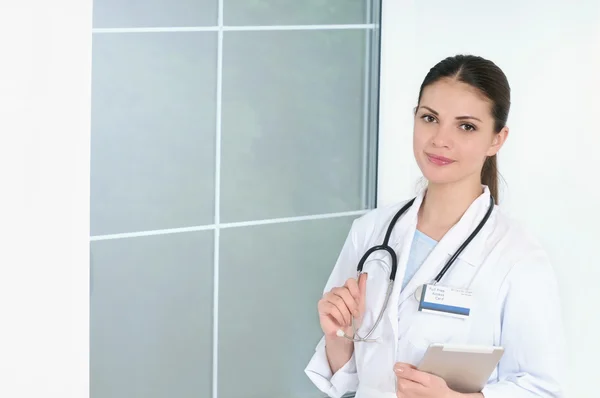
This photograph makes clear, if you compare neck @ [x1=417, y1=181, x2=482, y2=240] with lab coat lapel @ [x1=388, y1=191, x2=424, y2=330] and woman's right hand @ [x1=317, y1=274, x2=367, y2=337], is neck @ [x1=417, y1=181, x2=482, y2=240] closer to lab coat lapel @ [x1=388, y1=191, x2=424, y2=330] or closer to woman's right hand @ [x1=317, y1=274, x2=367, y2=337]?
lab coat lapel @ [x1=388, y1=191, x2=424, y2=330]

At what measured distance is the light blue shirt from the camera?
198cm

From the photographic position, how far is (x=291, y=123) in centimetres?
285

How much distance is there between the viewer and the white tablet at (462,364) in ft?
5.50

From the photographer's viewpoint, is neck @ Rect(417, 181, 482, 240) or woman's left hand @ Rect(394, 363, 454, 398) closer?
woman's left hand @ Rect(394, 363, 454, 398)

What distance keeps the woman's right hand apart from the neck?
260 millimetres

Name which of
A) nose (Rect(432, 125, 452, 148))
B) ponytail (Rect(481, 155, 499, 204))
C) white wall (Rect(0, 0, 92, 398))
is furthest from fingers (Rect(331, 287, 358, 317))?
white wall (Rect(0, 0, 92, 398))

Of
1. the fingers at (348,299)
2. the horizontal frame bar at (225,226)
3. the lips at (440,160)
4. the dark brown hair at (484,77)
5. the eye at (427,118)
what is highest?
the dark brown hair at (484,77)

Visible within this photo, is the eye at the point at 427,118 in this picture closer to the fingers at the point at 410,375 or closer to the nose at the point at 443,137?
the nose at the point at 443,137

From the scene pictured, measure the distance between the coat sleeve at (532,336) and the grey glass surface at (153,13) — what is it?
48.3 inches

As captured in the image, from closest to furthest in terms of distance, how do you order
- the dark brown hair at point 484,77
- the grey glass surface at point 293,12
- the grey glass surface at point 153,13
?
the dark brown hair at point 484,77 → the grey glass surface at point 153,13 → the grey glass surface at point 293,12

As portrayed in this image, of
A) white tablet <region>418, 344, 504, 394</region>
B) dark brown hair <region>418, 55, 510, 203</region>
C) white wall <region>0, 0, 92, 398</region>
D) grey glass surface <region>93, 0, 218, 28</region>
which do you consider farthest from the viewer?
grey glass surface <region>93, 0, 218, 28</region>

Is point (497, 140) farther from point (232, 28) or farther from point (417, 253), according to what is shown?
point (232, 28)

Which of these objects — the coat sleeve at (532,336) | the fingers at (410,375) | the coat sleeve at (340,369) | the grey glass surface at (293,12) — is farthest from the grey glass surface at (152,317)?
the coat sleeve at (532,336)

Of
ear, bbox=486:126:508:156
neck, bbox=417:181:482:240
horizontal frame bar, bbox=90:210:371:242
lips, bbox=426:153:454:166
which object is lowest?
horizontal frame bar, bbox=90:210:371:242
